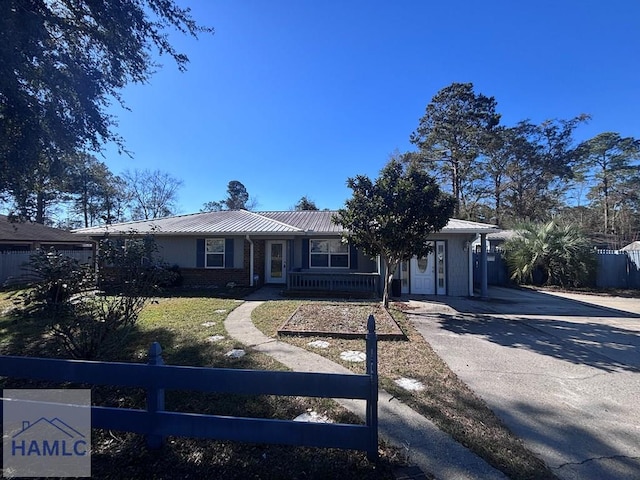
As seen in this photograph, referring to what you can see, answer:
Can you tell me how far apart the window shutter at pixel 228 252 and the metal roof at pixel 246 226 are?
2.24 ft

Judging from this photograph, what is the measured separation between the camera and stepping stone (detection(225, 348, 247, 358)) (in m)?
5.32

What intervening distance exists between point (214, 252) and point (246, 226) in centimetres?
203

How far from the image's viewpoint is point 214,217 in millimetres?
16516

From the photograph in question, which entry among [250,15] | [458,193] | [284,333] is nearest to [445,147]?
[458,193]

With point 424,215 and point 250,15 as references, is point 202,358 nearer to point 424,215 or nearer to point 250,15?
point 424,215

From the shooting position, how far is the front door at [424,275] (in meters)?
12.7

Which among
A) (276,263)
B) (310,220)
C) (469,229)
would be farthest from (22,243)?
(469,229)

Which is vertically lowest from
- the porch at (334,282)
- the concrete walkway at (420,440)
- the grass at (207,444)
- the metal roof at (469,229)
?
the concrete walkway at (420,440)

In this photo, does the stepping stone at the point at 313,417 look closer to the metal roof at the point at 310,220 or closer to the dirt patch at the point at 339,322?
the dirt patch at the point at 339,322

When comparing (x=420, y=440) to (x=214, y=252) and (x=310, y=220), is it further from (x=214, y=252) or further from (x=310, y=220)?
(x=310, y=220)

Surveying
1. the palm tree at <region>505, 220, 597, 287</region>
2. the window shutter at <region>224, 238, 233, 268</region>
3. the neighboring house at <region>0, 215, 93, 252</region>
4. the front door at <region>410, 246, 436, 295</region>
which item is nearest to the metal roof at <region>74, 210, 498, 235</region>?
the window shutter at <region>224, 238, 233, 268</region>

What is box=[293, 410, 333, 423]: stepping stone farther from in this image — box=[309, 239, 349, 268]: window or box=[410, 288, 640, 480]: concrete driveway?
box=[309, 239, 349, 268]: window

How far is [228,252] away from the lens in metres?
14.3

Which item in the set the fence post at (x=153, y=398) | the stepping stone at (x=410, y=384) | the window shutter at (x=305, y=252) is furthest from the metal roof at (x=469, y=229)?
the fence post at (x=153, y=398)
